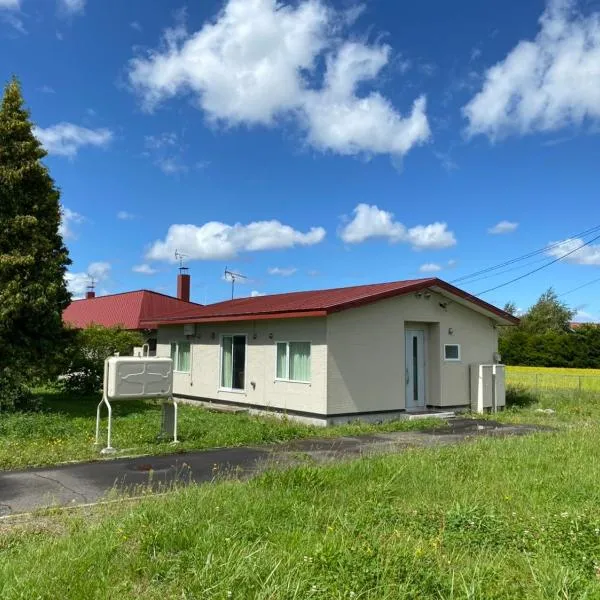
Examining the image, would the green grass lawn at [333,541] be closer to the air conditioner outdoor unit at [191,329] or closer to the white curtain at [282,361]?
the white curtain at [282,361]

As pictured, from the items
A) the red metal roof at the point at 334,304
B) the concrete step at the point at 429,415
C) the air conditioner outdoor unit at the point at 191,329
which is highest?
the red metal roof at the point at 334,304

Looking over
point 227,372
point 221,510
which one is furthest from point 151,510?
point 227,372

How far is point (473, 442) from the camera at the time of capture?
413 inches

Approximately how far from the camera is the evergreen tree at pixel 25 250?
14.4 meters

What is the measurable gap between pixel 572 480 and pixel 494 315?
10761 mm

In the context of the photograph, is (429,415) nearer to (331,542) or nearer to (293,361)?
(293,361)

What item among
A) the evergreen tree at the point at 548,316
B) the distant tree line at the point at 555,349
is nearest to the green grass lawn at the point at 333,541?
the distant tree line at the point at 555,349

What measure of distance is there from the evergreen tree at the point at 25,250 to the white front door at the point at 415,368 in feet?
30.3

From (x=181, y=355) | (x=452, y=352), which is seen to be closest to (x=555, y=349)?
(x=452, y=352)

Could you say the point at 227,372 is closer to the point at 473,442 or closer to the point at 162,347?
the point at 162,347

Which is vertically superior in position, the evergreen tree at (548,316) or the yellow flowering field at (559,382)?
the evergreen tree at (548,316)

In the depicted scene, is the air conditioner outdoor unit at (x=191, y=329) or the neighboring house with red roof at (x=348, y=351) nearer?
the neighboring house with red roof at (x=348, y=351)

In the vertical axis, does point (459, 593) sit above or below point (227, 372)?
below

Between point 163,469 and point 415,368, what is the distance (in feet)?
29.4
